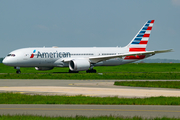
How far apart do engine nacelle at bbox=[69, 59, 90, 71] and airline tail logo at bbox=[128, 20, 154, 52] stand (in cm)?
1213

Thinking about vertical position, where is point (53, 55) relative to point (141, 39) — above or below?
below

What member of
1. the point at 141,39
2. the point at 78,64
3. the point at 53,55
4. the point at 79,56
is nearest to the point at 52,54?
the point at 53,55

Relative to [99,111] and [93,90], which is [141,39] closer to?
[93,90]

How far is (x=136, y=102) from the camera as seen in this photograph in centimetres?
1806

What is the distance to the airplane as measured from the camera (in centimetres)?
5269

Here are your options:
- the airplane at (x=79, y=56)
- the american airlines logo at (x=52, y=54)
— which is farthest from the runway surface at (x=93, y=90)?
the american airlines logo at (x=52, y=54)

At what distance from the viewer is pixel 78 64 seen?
53.0 m

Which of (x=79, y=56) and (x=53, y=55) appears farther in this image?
(x=79, y=56)

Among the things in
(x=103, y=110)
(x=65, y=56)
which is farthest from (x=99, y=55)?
(x=103, y=110)

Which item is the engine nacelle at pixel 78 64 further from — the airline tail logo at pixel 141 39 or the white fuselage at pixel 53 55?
the airline tail logo at pixel 141 39

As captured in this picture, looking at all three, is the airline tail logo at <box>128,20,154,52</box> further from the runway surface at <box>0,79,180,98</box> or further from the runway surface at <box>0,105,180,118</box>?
the runway surface at <box>0,105,180,118</box>

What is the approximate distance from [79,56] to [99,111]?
1693 inches

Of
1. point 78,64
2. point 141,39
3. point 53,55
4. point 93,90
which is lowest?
point 93,90

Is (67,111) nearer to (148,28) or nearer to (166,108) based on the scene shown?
(166,108)
